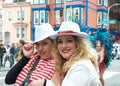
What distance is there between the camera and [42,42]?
3188 millimetres

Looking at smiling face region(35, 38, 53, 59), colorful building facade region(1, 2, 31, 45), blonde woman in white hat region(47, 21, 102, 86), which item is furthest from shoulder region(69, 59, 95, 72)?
colorful building facade region(1, 2, 31, 45)

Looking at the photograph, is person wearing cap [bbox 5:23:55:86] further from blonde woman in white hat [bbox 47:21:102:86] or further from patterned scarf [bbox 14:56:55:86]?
blonde woman in white hat [bbox 47:21:102:86]

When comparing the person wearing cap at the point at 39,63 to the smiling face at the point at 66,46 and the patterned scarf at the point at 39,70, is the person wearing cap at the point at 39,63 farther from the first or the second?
the smiling face at the point at 66,46

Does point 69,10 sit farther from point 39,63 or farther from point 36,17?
point 39,63

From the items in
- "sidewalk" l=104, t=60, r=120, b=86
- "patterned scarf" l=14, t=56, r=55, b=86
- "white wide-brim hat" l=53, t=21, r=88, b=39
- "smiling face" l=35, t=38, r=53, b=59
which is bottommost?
"sidewalk" l=104, t=60, r=120, b=86

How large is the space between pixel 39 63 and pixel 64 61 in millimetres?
638

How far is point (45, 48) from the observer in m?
3.20

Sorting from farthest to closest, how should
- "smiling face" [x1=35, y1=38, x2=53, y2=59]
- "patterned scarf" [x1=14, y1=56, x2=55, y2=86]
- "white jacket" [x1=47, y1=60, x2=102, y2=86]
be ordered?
"smiling face" [x1=35, y1=38, x2=53, y2=59]
"patterned scarf" [x1=14, y1=56, x2=55, y2=86]
"white jacket" [x1=47, y1=60, x2=102, y2=86]

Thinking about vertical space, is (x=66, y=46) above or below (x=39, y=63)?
above

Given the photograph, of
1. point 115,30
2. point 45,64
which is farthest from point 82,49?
point 115,30

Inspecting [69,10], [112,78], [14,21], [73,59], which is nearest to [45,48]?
[73,59]

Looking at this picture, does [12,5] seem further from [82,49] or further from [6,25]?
[82,49]

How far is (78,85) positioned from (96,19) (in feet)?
152

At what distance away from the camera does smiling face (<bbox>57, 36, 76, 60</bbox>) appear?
2.51m
